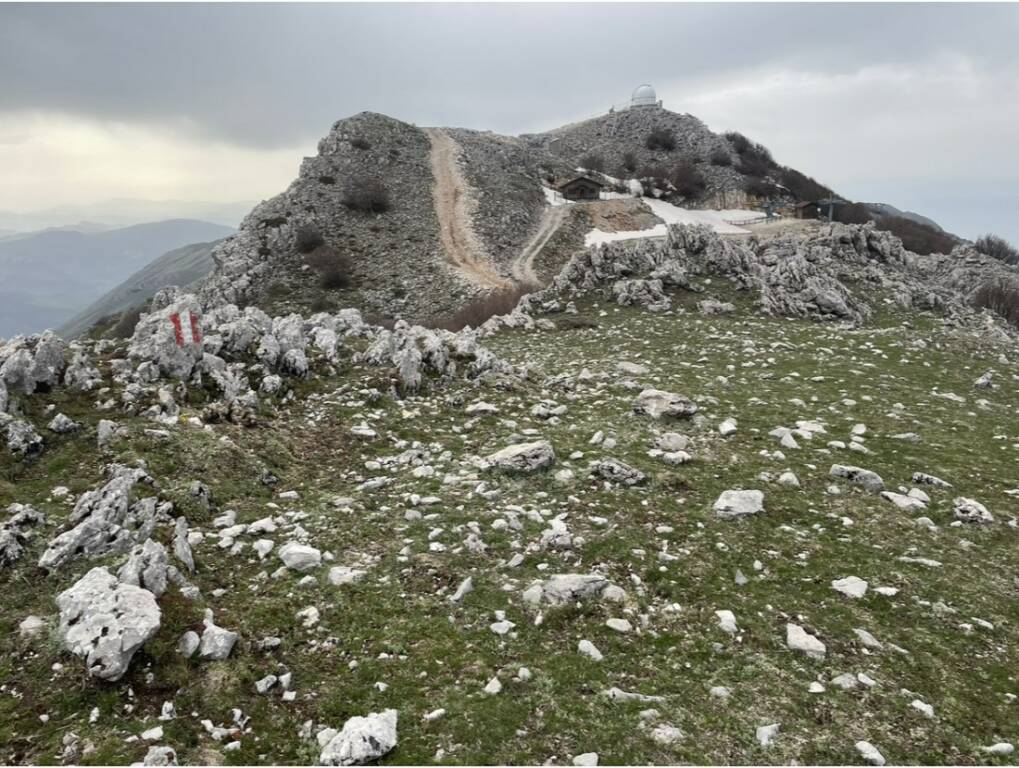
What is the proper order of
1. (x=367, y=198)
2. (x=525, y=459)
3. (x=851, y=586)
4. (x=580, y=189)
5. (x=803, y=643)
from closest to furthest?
(x=803, y=643) → (x=851, y=586) → (x=525, y=459) → (x=367, y=198) → (x=580, y=189)

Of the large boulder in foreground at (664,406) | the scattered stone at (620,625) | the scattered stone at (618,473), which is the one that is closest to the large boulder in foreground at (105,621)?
the scattered stone at (620,625)

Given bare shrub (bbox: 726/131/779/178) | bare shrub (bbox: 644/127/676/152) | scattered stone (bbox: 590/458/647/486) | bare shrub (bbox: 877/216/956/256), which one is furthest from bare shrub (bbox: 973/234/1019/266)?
scattered stone (bbox: 590/458/647/486)

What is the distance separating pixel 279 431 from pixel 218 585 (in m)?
6.16

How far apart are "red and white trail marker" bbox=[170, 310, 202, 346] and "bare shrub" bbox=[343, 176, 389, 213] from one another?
71.0m

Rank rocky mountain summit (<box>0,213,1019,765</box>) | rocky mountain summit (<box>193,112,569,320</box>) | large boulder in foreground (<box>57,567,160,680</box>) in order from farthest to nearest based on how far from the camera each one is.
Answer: rocky mountain summit (<box>193,112,569,320</box>) < large boulder in foreground (<box>57,567,160,680</box>) < rocky mountain summit (<box>0,213,1019,765</box>)

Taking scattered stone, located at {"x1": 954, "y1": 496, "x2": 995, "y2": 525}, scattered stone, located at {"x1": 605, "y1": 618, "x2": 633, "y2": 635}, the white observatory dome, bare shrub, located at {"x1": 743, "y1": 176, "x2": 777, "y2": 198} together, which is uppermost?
the white observatory dome

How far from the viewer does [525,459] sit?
12773 millimetres

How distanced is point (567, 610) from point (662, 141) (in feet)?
460

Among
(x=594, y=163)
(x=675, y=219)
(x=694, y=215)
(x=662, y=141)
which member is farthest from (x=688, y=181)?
(x=662, y=141)

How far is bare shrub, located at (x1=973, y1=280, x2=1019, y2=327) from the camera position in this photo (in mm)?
42562

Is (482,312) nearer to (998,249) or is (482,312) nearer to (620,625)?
(620,625)

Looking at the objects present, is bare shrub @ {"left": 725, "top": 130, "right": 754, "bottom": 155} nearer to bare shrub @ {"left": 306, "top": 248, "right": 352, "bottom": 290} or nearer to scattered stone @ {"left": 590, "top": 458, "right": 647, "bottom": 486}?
bare shrub @ {"left": 306, "top": 248, "right": 352, "bottom": 290}

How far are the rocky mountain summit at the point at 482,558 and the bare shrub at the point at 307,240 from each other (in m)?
59.2

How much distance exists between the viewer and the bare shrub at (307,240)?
74.9 metres
